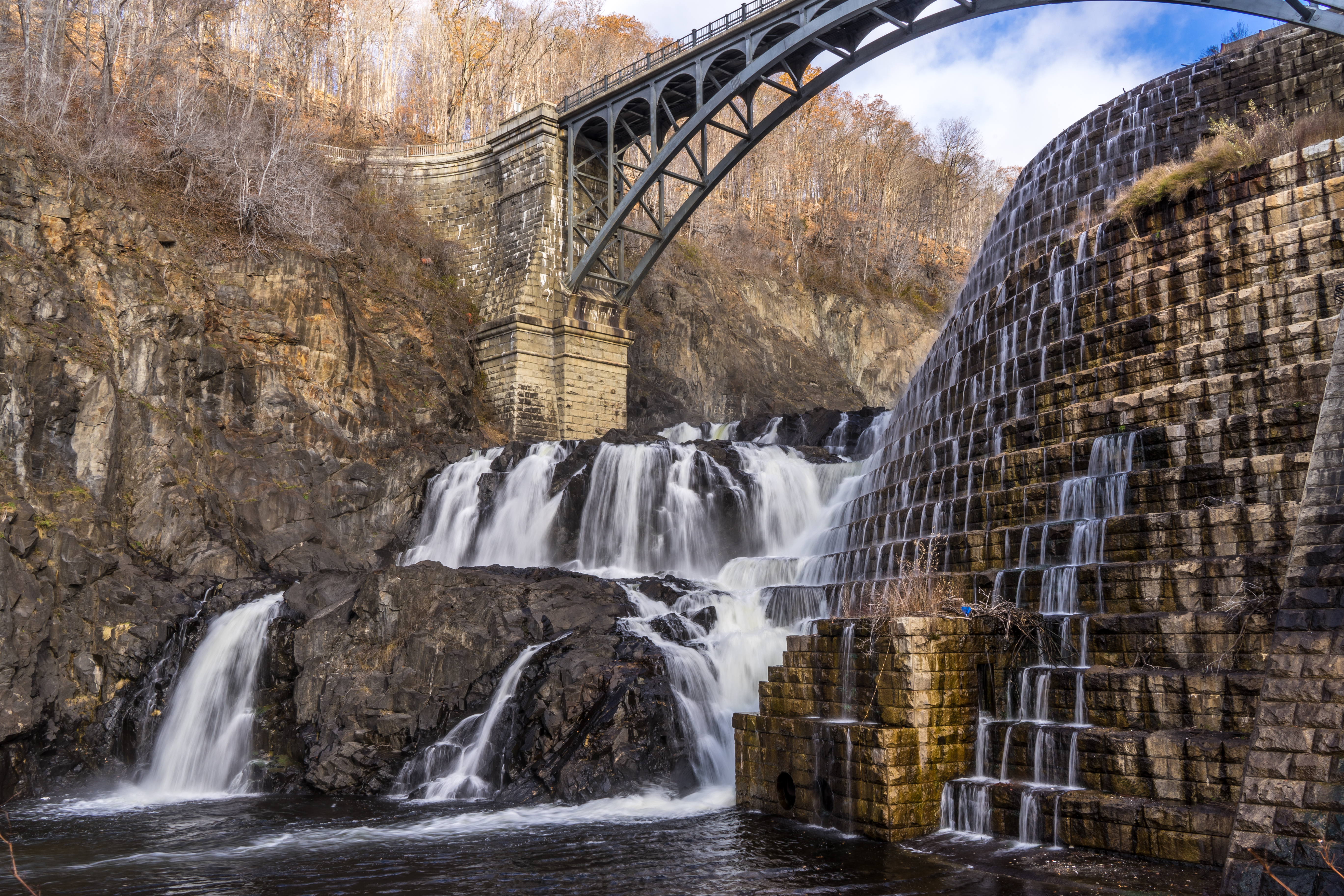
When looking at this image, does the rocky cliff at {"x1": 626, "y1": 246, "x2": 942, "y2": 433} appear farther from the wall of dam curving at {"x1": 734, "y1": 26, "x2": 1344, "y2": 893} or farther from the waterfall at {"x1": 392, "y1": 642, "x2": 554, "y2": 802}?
the waterfall at {"x1": 392, "y1": 642, "x2": 554, "y2": 802}

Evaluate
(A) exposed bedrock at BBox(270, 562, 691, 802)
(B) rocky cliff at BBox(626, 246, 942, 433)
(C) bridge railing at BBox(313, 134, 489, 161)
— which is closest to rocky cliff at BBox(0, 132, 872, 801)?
(A) exposed bedrock at BBox(270, 562, 691, 802)

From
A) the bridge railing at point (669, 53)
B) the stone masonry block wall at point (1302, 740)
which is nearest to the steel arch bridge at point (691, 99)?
the bridge railing at point (669, 53)

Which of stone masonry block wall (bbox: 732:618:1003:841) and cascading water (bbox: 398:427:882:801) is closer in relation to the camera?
stone masonry block wall (bbox: 732:618:1003:841)

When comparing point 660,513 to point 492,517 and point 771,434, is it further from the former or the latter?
point 771,434

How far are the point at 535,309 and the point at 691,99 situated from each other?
322 inches

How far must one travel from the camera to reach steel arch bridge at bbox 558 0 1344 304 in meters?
25.2

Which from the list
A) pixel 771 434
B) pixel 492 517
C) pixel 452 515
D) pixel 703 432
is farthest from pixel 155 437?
pixel 771 434

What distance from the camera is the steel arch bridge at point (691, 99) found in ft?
82.6

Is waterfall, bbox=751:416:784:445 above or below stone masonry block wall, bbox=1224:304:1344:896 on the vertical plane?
above

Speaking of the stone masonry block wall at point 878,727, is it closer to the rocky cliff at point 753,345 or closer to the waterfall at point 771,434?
the waterfall at point 771,434

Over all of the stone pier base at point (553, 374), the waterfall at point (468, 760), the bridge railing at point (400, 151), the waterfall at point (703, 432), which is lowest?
the waterfall at point (468, 760)

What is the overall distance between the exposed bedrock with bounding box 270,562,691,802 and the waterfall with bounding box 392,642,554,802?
0.54 ft

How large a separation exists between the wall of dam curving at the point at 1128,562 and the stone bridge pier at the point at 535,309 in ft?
45.8

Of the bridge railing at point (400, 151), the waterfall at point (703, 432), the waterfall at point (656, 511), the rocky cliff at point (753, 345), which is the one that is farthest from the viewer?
the rocky cliff at point (753, 345)
